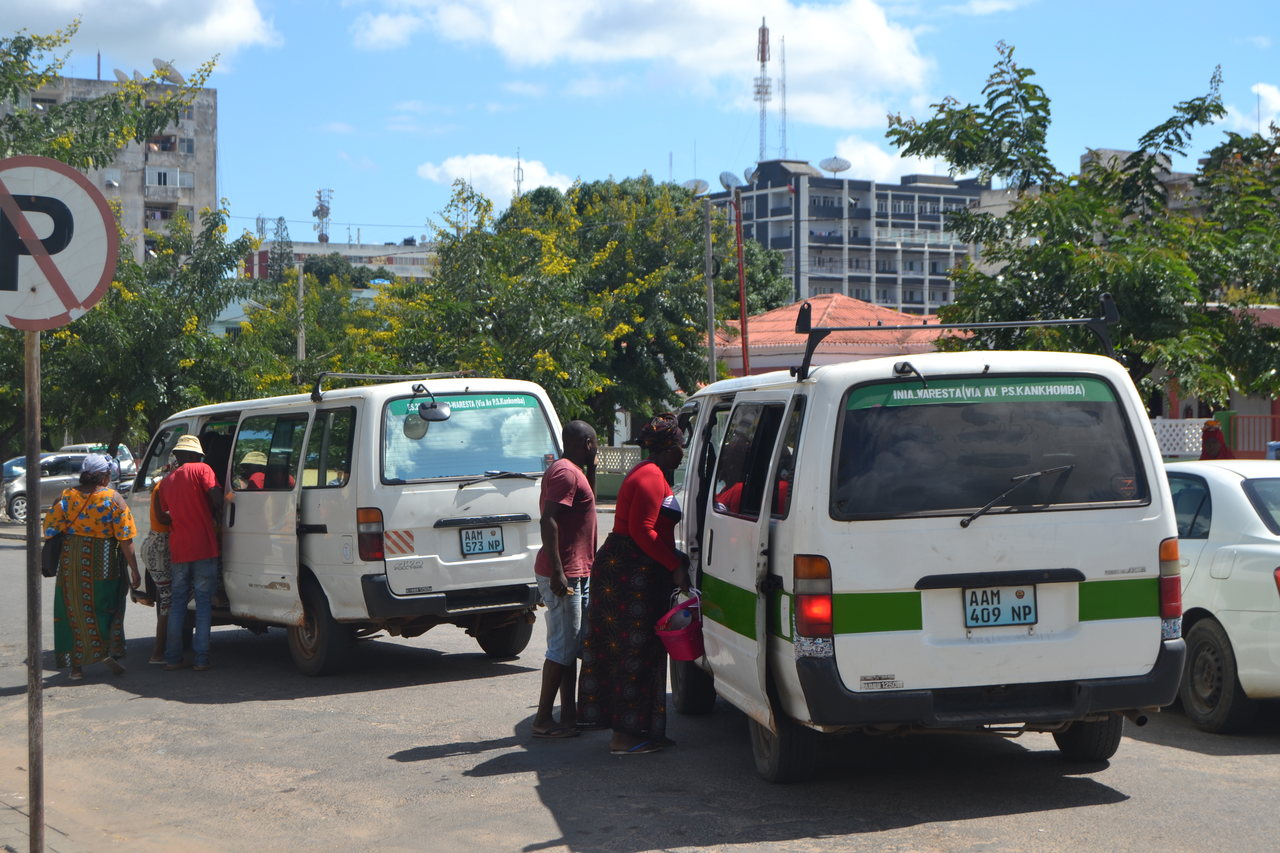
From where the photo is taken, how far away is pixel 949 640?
227 inches

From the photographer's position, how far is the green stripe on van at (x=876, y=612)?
569 centimetres

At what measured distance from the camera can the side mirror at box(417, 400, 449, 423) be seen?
31.4 feet

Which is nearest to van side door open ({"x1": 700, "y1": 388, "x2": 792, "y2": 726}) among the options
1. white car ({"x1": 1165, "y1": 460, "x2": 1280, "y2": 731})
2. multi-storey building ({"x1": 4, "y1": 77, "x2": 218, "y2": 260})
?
white car ({"x1": 1165, "y1": 460, "x2": 1280, "y2": 731})

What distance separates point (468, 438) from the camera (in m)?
9.79

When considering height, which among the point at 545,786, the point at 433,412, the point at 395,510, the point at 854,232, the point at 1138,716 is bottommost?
the point at 545,786

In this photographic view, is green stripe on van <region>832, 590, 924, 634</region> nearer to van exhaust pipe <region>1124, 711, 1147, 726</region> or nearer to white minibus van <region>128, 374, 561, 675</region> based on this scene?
van exhaust pipe <region>1124, 711, 1147, 726</region>

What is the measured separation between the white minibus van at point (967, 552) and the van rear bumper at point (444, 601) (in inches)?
151

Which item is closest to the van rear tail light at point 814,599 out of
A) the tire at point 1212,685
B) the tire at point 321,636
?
the tire at point 1212,685

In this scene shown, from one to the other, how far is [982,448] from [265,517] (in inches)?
245

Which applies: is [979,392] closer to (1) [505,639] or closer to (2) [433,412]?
(2) [433,412]

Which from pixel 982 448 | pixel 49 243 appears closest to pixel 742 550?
pixel 982 448

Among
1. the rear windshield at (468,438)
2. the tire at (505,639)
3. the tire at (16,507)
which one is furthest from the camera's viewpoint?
the tire at (16,507)

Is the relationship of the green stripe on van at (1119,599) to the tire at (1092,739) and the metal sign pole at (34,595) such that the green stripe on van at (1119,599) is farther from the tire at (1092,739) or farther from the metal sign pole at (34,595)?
the metal sign pole at (34,595)

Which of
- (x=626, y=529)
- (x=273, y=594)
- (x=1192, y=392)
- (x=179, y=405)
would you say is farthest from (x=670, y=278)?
(x=626, y=529)
